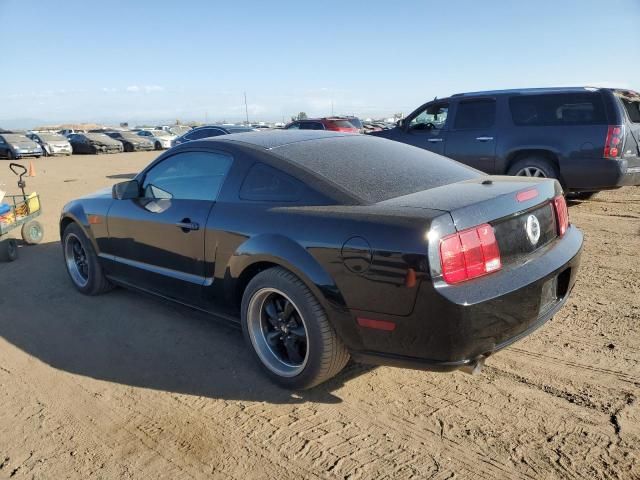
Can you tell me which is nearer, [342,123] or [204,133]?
[204,133]

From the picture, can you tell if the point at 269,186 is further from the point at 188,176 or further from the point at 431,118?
the point at 431,118

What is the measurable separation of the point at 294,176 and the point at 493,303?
1.37 metres

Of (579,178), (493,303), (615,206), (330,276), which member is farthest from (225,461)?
(615,206)

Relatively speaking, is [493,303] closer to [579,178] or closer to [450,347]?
[450,347]

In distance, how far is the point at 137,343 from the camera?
3.79 meters

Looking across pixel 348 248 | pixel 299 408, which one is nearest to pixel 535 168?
pixel 348 248

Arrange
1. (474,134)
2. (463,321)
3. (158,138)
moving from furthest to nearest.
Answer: (158,138) → (474,134) → (463,321)

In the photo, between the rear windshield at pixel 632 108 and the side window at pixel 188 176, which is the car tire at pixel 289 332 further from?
the rear windshield at pixel 632 108

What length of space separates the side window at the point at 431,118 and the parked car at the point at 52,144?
23338 mm

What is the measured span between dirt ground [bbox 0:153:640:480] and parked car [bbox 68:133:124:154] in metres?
27.2

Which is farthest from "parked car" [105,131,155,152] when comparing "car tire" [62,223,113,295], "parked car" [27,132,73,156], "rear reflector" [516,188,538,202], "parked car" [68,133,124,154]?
"rear reflector" [516,188,538,202]

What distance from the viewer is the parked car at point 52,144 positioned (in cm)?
2631

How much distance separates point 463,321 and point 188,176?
7.82 feet

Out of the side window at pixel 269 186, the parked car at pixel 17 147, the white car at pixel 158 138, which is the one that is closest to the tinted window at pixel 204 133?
the side window at pixel 269 186
